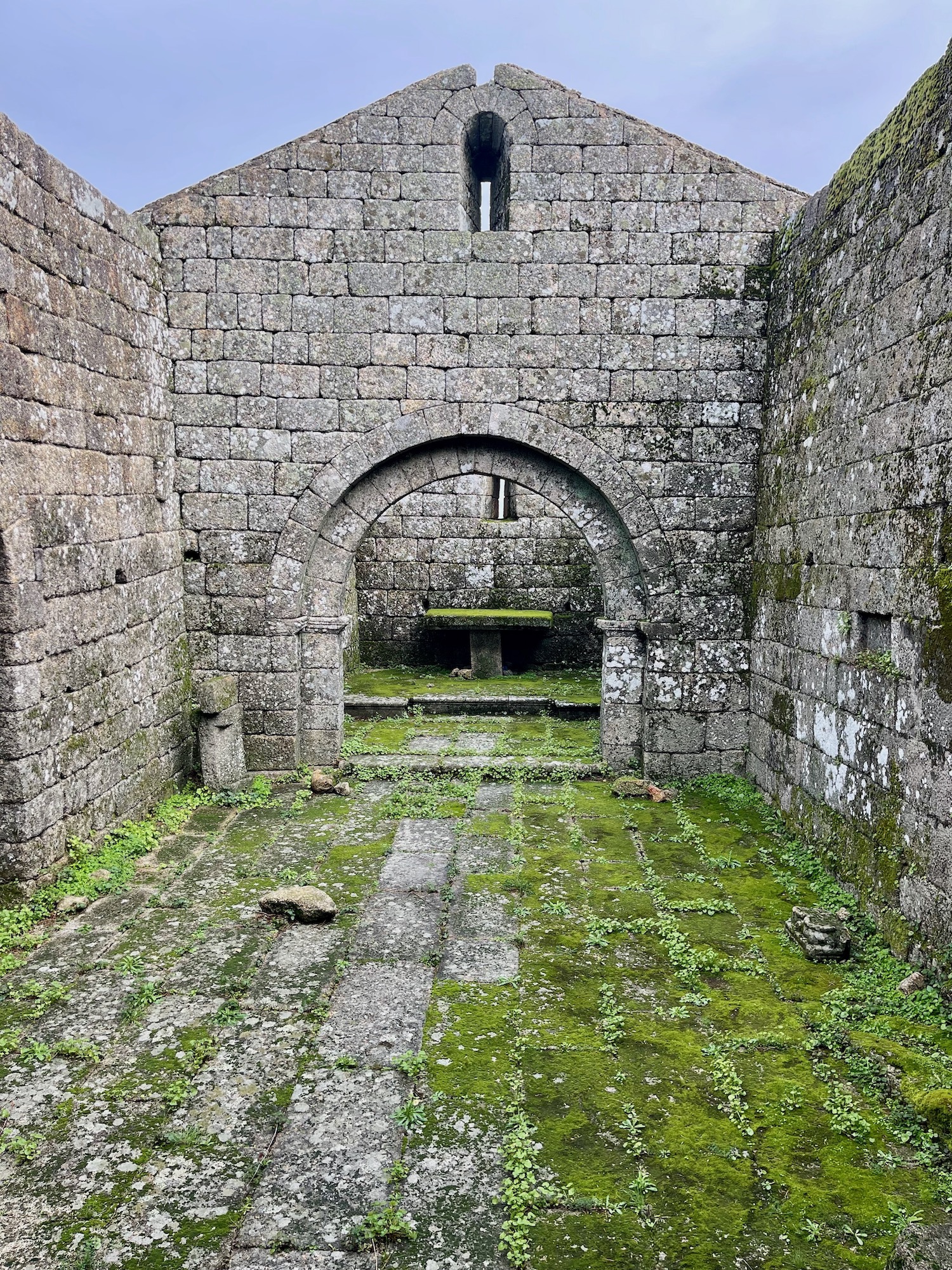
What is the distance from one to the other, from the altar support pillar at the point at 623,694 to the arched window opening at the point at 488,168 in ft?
10.8

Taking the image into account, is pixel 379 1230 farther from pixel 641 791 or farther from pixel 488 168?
pixel 488 168

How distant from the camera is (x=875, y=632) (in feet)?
15.7

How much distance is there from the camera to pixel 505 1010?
3.82m

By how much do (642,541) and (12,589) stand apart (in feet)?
14.5

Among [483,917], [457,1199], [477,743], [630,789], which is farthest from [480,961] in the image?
[477,743]

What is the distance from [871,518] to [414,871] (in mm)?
3298

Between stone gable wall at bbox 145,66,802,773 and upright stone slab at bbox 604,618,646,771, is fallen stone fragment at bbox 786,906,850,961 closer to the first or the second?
stone gable wall at bbox 145,66,802,773

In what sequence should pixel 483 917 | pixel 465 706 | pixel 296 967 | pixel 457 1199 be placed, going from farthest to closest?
pixel 465 706 < pixel 483 917 < pixel 296 967 < pixel 457 1199

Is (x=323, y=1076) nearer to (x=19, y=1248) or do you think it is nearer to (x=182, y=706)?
(x=19, y=1248)

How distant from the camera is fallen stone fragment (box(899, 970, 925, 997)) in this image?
3863 millimetres

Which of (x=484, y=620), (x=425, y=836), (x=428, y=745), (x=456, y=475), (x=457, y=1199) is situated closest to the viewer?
(x=457, y=1199)

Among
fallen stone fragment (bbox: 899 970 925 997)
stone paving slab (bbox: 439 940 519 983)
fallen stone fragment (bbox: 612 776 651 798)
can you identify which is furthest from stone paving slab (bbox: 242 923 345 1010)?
fallen stone fragment (bbox: 612 776 651 798)

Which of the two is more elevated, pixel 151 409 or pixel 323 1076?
pixel 151 409

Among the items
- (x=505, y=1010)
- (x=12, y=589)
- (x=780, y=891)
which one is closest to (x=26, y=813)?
(x=12, y=589)
